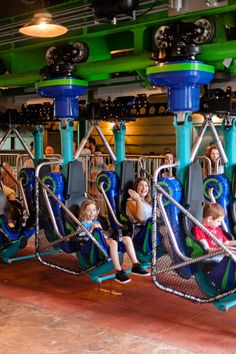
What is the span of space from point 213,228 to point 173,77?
1333 millimetres

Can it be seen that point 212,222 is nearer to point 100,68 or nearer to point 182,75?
point 182,75

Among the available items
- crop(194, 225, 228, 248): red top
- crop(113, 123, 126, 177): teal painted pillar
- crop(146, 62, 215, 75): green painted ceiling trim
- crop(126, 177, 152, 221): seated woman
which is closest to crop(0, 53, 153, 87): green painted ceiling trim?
crop(146, 62, 215, 75): green painted ceiling trim

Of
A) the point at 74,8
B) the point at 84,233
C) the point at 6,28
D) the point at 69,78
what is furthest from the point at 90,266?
the point at 6,28

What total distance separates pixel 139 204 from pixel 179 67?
1.73m

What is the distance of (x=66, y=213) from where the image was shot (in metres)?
5.41

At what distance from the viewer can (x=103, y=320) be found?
4.46 metres

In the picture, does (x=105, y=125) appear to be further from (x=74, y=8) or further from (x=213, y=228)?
(x=213, y=228)

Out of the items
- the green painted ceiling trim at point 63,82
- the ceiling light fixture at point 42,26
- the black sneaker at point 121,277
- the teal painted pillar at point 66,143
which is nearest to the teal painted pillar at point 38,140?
the teal painted pillar at point 66,143

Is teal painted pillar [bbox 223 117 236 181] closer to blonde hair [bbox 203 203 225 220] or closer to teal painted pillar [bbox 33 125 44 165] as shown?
blonde hair [bbox 203 203 225 220]

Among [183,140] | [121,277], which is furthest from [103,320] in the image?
[183,140]

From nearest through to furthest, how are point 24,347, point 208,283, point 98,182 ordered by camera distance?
point 24,347, point 208,283, point 98,182

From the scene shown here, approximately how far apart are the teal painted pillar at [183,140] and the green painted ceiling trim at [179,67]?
41 centimetres

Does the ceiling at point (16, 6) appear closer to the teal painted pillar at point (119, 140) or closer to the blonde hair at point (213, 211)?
the teal painted pillar at point (119, 140)

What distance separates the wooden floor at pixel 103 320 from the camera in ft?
12.8
